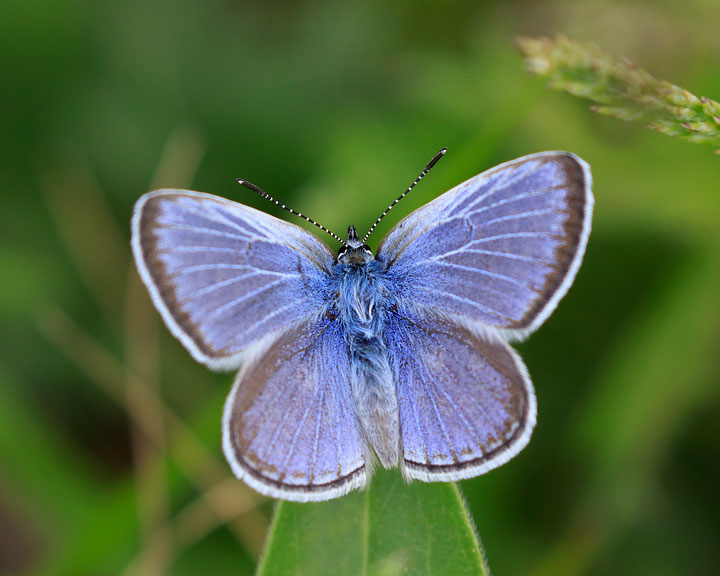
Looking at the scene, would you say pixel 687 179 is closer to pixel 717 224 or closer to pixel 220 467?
pixel 717 224

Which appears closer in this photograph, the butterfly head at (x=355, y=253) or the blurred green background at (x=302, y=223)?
the butterfly head at (x=355, y=253)

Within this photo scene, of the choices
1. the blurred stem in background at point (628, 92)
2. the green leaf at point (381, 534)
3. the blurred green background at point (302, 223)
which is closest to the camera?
the blurred stem in background at point (628, 92)

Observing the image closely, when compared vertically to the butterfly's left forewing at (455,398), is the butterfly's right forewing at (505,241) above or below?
above

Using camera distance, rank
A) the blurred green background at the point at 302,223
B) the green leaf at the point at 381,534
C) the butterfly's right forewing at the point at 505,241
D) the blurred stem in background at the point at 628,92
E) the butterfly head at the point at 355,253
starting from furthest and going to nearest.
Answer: the blurred green background at the point at 302,223
the butterfly head at the point at 355,253
the butterfly's right forewing at the point at 505,241
the green leaf at the point at 381,534
the blurred stem in background at the point at 628,92

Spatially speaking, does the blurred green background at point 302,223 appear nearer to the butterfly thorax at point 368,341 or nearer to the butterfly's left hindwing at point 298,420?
the butterfly thorax at point 368,341

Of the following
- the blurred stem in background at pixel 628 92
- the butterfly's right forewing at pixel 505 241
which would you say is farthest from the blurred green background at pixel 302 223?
the blurred stem in background at pixel 628 92

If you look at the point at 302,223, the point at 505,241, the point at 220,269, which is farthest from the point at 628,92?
the point at 302,223

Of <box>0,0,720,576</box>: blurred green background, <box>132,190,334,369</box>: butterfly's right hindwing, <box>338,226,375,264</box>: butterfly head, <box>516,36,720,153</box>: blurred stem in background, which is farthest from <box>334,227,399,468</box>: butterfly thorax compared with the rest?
<box>516,36,720,153</box>: blurred stem in background
